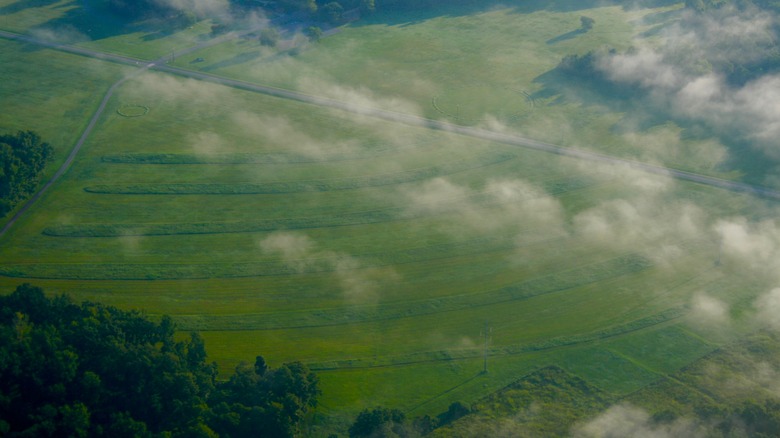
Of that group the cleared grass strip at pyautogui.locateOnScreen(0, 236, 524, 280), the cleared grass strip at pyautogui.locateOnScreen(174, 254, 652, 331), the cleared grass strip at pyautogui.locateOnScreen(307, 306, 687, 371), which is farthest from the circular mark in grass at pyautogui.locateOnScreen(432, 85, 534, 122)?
the cleared grass strip at pyautogui.locateOnScreen(307, 306, 687, 371)

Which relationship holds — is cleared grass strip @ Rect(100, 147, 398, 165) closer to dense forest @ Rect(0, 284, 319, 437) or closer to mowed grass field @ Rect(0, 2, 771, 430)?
mowed grass field @ Rect(0, 2, 771, 430)

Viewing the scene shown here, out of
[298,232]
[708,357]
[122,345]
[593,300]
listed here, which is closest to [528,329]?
[593,300]

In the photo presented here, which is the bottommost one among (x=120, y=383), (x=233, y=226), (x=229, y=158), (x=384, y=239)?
(x=384, y=239)

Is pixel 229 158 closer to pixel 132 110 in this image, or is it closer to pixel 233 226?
pixel 233 226

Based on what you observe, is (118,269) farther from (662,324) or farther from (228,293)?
(662,324)

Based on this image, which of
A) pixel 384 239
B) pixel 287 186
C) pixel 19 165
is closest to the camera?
pixel 384 239

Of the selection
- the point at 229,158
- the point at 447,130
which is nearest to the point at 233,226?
the point at 229,158
